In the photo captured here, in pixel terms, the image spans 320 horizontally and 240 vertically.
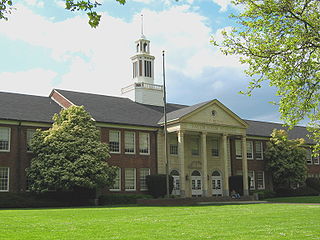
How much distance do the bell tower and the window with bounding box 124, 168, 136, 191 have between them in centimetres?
1021

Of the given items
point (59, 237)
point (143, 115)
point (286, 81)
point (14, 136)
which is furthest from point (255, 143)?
point (59, 237)

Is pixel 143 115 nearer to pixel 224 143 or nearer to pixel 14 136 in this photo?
pixel 224 143

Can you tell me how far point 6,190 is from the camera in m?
34.2

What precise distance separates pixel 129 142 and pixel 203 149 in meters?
6.92

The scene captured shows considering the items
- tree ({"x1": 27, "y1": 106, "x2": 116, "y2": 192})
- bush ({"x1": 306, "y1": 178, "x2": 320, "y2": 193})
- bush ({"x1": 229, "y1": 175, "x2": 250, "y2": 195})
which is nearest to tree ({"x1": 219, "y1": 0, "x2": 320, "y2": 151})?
tree ({"x1": 27, "y1": 106, "x2": 116, "y2": 192})

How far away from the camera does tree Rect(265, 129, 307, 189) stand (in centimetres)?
4941

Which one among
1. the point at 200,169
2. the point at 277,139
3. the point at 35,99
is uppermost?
the point at 35,99

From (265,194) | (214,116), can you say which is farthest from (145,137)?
(265,194)

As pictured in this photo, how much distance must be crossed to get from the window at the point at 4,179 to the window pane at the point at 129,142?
10720 mm

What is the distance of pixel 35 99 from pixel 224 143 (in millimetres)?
18490

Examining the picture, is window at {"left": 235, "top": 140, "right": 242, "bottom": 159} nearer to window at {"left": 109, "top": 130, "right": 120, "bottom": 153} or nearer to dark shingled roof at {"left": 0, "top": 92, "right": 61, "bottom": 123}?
window at {"left": 109, "top": 130, "right": 120, "bottom": 153}

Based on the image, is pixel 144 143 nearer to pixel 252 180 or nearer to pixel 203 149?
pixel 203 149

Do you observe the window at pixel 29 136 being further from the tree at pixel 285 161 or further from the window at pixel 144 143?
the tree at pixel 285 161

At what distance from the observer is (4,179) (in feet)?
113
